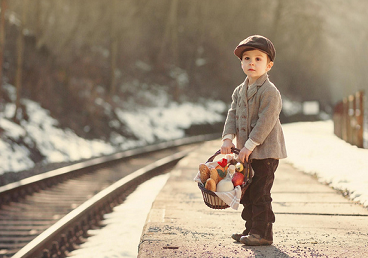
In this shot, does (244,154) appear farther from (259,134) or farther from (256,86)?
(256,86)

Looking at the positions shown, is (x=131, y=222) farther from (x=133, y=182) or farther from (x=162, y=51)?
(x=162, y=51)

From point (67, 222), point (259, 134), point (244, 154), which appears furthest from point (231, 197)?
point (67, 222)

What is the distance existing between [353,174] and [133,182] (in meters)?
4.63

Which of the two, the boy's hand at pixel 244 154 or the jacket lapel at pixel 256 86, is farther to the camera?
the jacket lapel at pixel 256 86

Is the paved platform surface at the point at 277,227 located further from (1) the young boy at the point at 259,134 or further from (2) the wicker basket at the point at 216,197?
(2) the wicker basket at the point at 216,197

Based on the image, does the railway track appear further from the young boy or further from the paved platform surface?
the young boy

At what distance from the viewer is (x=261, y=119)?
329 cm

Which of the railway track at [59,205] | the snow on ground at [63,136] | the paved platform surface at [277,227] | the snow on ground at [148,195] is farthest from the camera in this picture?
the snow on ground at [63,136]

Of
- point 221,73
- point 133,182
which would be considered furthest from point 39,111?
point 221,73

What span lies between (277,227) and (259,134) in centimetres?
122

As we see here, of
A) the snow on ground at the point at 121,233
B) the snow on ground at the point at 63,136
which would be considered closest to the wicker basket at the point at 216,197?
the snow on ground at the point at 121,233

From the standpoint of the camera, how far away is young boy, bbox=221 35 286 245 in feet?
10.8

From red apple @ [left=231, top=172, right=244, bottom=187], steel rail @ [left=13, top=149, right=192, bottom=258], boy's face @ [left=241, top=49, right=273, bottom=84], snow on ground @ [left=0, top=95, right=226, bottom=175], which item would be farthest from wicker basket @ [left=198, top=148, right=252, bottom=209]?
snow on ground @ [left=0, top=95, right=226, bottom=175]

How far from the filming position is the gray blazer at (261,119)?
329 cm
